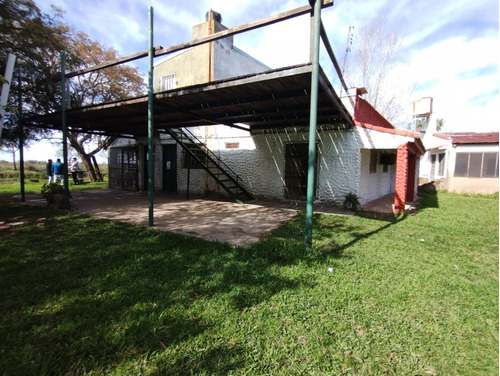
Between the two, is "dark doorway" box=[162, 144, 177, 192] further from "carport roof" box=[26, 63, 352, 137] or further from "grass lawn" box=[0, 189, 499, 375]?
"grass lawn" box=[0, 189, 499, 375]

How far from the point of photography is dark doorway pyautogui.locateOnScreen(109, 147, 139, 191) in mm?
12805

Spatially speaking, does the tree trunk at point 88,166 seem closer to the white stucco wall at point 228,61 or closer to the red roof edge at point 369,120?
the white stucco wall at point 228,61

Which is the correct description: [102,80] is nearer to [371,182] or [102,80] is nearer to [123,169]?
[123,169]

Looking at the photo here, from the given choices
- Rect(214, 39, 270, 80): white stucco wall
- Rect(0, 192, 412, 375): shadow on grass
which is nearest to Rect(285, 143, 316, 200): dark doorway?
Rect(0, 192, 412, 375): shadow on grass

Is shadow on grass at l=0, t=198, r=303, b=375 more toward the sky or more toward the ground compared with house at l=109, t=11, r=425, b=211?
more toward the ground

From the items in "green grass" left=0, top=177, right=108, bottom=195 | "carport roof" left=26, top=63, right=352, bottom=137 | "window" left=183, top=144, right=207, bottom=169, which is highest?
"carport roof" left=26, top=63, right=352, bottom=137

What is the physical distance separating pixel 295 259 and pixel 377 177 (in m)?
9.10

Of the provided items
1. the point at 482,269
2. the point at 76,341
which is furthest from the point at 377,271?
the point at 76,341

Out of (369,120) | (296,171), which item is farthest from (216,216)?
(369,120)

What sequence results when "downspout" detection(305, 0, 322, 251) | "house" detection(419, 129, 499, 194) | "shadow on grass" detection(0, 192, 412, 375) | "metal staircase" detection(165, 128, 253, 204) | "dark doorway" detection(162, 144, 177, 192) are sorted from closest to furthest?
"shadow on grass" detection(0, 192, 412, 375) → "downspout" detection(305, 0, 322, 251) → "metal staircase" detection(165, 128, 253, 204) → "dark doorway" detection(162, 144, 177, 192) → "house" detection(419, 129, 499, 194)

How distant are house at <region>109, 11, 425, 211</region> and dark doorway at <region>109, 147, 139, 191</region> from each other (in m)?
0.05

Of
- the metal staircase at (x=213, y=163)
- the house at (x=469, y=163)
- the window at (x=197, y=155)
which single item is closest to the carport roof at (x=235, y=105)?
the metal staircase at (x=213, y=163)

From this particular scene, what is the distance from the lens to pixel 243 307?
8.52 ft

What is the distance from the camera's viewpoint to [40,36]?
8.34 m
